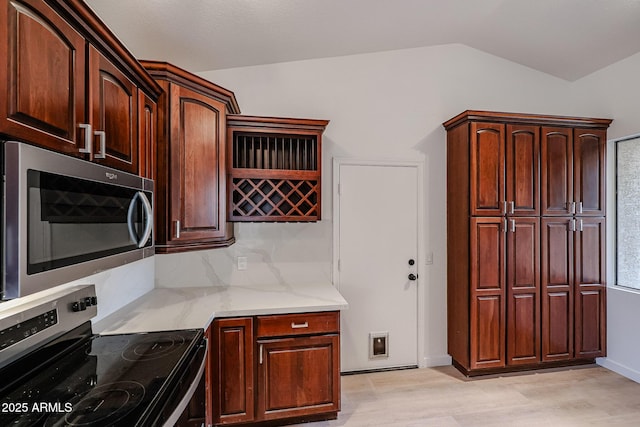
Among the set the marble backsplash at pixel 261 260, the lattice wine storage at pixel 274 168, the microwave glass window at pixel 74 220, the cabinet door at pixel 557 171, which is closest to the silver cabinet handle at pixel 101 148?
the microwave glass window at pixel 74 220

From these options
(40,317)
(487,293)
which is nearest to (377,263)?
(487,293)

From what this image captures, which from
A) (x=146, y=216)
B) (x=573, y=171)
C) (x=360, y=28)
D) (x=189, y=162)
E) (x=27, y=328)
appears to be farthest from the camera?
(x=573, y=171)

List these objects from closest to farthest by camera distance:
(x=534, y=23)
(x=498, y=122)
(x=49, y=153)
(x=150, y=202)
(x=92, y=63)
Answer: (x=49, y=153) → (x=92, y=63) → (x=150, y=202) → (x=534, y=23) → (x=498, y=122)

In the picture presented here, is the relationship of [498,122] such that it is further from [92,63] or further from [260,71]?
[92,63]

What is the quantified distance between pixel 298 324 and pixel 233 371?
0.50 meters

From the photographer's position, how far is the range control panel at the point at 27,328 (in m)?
1.17

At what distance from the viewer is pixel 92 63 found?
129 cm

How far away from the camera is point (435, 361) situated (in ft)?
10.5

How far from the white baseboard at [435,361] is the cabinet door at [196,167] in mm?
2287

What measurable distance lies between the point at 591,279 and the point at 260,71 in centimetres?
360

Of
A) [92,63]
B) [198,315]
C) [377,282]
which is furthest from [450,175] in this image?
[92,63]

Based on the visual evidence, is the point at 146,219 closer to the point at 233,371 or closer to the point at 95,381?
the point at 95,381

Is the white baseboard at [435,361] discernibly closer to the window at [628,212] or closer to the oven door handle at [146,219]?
the window at [628,212]

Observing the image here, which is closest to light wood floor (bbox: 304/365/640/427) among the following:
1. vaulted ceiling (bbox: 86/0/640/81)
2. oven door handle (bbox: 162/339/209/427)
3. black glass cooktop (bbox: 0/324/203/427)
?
oven door handle (bbox: 162/339/209/427)
